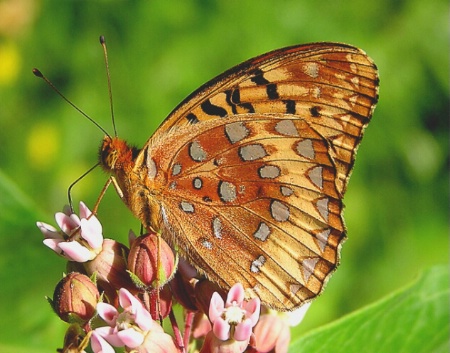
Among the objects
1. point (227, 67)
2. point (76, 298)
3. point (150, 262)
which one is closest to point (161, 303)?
point (150, 262)

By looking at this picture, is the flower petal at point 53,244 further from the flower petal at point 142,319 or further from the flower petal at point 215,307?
the flower petal at point 215,307

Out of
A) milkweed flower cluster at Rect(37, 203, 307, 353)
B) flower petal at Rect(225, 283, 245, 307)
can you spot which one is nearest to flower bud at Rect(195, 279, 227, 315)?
milkweed flower cluster at Rect(37, 203, 307, 353)

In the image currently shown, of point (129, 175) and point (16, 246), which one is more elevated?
point (129, 175)

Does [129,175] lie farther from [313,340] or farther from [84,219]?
[313,340]

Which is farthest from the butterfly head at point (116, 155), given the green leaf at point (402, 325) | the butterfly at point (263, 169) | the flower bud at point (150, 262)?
the green leaf at point (402, 325)

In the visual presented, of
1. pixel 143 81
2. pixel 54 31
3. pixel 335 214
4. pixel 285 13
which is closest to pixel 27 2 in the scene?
pixel 54 31

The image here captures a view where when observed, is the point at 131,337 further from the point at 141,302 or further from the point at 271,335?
the point at 271,335
